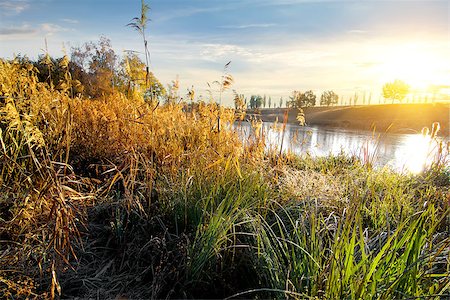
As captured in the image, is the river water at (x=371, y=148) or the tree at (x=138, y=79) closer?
the tree at (x=138, y=79)

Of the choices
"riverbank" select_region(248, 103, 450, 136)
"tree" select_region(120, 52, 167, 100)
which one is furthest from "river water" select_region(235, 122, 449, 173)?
"riverbank" select_region(248, 103, 450, 136)

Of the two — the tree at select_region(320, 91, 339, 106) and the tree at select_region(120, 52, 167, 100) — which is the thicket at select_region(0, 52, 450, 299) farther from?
the tree at select_region(320, 91, 339, 106)

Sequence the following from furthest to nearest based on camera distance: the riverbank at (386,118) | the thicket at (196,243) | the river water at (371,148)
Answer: the riverbank at (386,118)
the river water at (371,148)
the thicket at (196,243)

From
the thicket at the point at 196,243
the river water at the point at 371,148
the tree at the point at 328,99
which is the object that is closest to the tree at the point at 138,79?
the thicket at the point at 196,243

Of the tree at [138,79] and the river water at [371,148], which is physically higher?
the tree at [138,79]

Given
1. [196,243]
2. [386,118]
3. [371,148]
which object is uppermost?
[386,118]

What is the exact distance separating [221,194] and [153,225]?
A: 0.62 meters

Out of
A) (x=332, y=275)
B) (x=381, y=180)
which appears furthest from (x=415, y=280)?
(x=381, y=180)

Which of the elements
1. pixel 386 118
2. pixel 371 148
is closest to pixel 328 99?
pixel 386 118

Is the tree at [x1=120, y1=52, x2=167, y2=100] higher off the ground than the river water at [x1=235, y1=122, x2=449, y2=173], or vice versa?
the tree at [x1=120, y1=52, x2=167, y2=100]

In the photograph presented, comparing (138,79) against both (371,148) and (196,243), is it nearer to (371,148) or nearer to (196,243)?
(196,243)

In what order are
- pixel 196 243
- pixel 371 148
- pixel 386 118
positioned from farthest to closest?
pixel 386 118 < pixel 371 148 < pixel 196 243

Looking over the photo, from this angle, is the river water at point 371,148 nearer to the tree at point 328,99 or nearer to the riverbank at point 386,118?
the riverbank at point 386,118

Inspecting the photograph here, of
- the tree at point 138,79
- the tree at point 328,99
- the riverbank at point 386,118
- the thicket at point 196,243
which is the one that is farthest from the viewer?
the tree at point 328,99
